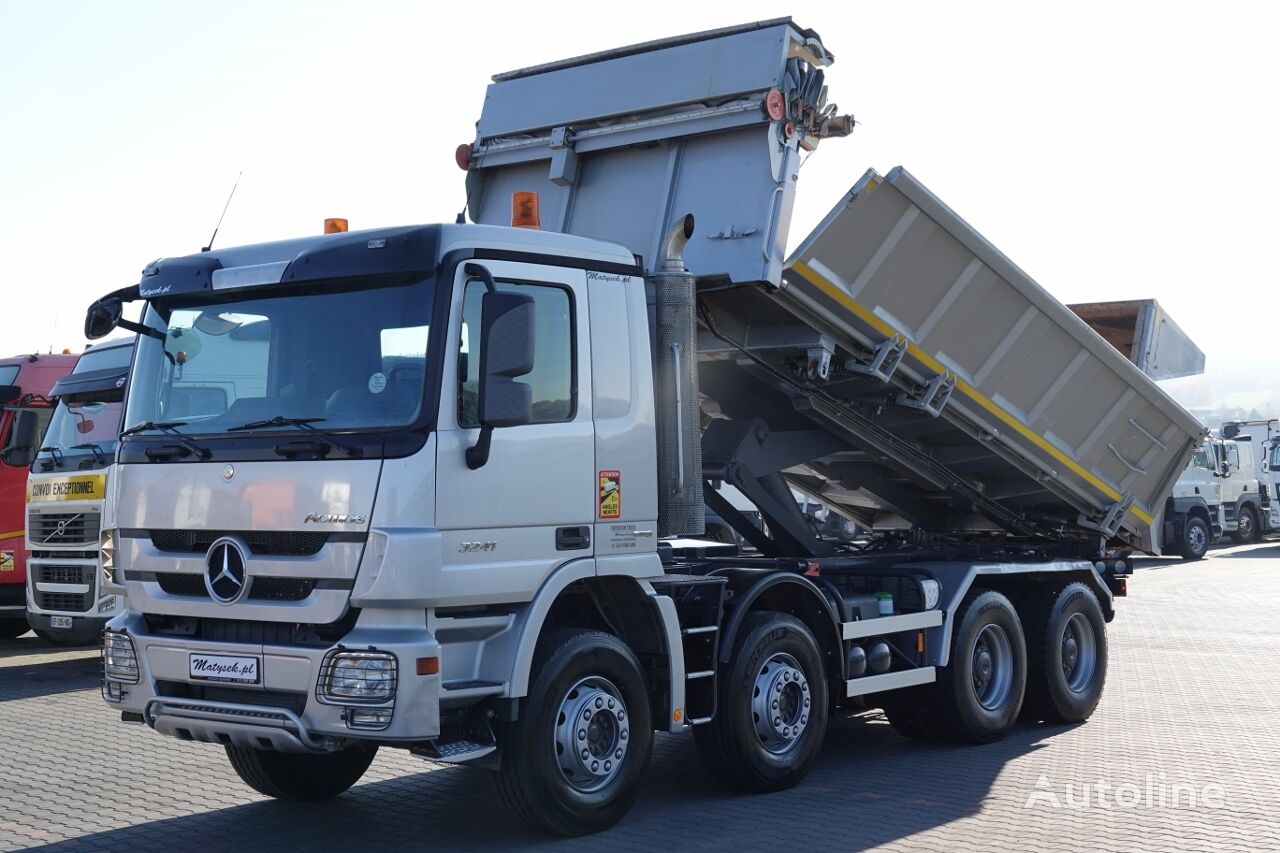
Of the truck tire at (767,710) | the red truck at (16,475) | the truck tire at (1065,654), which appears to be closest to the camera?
the truck tire at (767,710)

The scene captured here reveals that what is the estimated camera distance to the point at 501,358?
6.08m

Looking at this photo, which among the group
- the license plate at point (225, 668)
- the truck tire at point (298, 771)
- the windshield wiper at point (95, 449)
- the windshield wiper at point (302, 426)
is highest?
the windshield wiper at point (95, 449)

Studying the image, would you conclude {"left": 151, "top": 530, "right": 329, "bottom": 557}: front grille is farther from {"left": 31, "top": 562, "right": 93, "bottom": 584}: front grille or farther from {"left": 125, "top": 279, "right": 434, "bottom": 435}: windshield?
{"left": 31, "top": 562, "right": 93, "bottom": 584}: front grille

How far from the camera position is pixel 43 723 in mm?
10156

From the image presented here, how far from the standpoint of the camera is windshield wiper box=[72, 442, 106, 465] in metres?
12.6

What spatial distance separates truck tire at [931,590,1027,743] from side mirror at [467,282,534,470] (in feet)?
14.2

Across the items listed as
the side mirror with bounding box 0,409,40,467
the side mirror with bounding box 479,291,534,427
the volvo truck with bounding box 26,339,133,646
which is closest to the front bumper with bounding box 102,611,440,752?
the side mirror with bounding box 479,291,534,427

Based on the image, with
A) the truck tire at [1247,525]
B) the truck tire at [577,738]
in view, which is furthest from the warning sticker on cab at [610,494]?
the truck tire at [1247,525]

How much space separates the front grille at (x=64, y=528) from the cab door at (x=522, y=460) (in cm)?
715

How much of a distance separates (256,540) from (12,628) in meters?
11.0

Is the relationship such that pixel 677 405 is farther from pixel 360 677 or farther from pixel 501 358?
pixel 360 677

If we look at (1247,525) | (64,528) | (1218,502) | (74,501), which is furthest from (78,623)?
(1247,525)

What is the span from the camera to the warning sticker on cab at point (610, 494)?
6.86 meters

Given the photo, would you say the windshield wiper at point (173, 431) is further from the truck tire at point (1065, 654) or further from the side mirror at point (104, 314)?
the truck tire at point (1065, 654)
